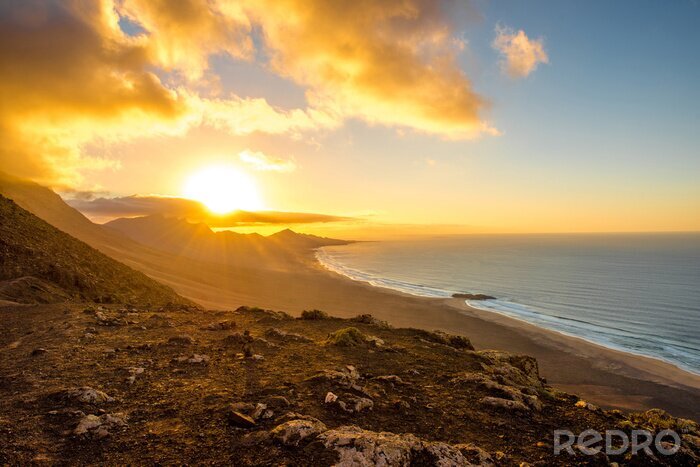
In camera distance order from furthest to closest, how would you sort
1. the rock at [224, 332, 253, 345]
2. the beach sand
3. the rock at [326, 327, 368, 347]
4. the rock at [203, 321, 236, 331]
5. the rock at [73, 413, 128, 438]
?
the beach sand
the rock at [203, 321, 236, 331]
the rock at [326, 327, 368, 347]
the rock at [224, 332, 253, 345]
the rock at [73, 413, 128, 438]

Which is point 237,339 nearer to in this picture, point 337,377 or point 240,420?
point 337,377

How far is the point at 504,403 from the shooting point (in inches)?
339

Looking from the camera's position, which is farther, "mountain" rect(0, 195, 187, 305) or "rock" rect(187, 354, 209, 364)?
"mountain" rect(0, 195, 187, 305)

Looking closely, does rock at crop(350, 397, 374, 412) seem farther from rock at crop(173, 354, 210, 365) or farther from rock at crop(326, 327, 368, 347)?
rock at crop(173, 354, 210, 365)

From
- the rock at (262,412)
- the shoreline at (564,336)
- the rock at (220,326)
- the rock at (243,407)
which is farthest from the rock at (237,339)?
the shoreline at (564,336)

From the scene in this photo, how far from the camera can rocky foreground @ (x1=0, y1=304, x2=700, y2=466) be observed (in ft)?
19.3

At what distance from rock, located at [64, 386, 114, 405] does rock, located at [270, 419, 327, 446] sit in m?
4.37

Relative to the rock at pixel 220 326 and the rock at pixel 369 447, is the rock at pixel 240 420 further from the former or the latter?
the rock at pixel 220 326

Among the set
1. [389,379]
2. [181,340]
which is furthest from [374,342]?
[181,340]

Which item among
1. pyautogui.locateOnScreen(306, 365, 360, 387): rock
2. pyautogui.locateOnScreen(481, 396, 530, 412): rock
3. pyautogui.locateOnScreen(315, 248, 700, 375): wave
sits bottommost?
pyautogui.locateOnScreen(315, 248, 700, 375): wave

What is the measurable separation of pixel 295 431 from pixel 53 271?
87.0 ft

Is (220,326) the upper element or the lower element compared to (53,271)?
lower

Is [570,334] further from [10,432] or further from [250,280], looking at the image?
[250,280]

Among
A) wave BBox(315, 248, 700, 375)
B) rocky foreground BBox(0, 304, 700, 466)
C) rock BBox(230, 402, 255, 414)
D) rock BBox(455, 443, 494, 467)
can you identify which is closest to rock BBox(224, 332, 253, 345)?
rocky foreground BBox(0, 304, 700, 466)
